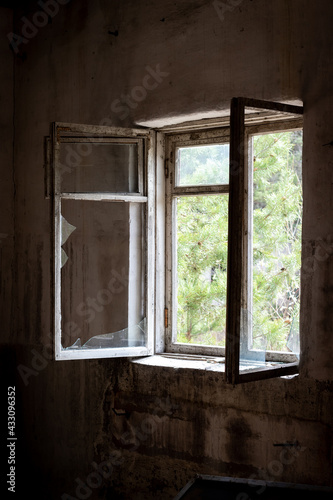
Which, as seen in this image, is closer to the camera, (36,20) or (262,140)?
(262,140)

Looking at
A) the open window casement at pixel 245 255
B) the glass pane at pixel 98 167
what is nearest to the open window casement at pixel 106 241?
the glass pane at pixel 98 167

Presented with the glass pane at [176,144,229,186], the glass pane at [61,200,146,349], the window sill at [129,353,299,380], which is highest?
the glass pane at [176,144,229,186]

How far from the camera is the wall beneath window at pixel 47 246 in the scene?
9.44ft

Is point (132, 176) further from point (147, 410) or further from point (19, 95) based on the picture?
point (147, 410)

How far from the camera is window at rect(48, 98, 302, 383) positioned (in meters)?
3.20

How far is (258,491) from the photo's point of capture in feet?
6.86

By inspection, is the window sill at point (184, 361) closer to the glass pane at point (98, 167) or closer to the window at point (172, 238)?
the window at point (172, 238)

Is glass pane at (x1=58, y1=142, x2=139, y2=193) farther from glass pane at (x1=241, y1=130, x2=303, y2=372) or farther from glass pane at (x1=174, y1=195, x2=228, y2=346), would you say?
glass pane at (x1=241, y1=130, x2=303, y2=372)

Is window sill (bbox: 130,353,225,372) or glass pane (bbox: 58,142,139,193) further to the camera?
glass pane (bbox: 58,142,139,193)

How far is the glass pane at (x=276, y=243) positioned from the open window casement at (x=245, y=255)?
2 cm

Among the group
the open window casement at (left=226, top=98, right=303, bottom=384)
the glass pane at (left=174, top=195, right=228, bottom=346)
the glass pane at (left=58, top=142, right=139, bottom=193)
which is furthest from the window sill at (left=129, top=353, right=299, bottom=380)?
the glass pane at (left=58, top=142, right=139, bottom=193)

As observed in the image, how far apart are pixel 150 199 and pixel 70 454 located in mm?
1815

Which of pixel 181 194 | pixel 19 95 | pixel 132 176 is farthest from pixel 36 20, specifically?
pixel 181 194

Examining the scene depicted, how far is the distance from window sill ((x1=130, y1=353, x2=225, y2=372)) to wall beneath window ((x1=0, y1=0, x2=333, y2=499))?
43mm
